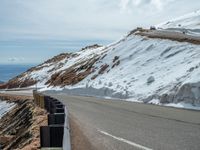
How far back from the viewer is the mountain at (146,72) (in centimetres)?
2637

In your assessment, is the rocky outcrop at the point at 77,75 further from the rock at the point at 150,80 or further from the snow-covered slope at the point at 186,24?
the rock at the point at 150,80

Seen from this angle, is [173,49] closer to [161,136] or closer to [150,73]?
[150,73]

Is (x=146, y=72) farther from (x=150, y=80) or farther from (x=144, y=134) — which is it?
(x=144, y=134)

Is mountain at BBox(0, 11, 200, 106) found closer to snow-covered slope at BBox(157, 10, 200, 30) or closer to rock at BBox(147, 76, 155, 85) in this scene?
rock at BBox(147, 76, 155, 85)

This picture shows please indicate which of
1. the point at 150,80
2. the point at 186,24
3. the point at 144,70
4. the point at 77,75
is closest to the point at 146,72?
the point at 144,70

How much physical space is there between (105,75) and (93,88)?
223 inches

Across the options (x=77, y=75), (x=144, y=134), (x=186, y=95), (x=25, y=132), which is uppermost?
(x=77, y=75)

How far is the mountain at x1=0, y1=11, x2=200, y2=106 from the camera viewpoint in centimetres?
2637

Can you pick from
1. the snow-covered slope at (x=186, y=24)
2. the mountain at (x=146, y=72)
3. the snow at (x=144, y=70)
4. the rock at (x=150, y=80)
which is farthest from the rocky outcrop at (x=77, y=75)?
the rock at (x=150, y=80)

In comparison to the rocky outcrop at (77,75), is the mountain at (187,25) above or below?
above

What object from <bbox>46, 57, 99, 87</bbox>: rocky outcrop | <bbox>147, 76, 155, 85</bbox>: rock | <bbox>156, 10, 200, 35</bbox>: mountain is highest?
<bbox>156, 10, 200, 35</bbox>: mountain

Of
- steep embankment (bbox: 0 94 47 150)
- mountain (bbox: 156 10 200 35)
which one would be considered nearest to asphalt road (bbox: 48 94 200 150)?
steep embankment (bbox: 0 94 47 150)

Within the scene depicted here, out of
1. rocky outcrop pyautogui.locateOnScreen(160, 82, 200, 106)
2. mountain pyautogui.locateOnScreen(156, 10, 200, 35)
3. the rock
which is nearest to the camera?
rocky outcrop pyautogui.locateOnScreen(160, 82, 200, 106)

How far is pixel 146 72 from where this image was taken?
4006cm
